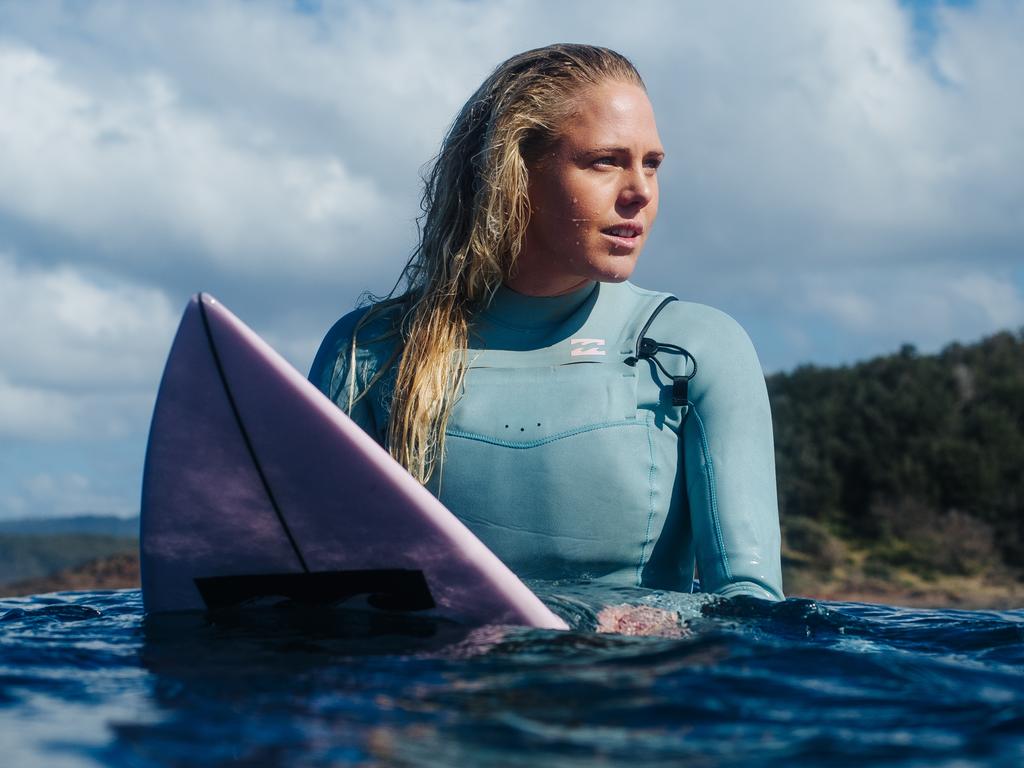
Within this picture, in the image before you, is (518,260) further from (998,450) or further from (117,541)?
(117,541)

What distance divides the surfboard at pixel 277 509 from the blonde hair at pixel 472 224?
0.47m

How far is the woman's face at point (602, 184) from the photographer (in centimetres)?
325

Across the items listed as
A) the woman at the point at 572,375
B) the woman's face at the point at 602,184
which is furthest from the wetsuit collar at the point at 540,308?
the woman's face at the point at 602,184

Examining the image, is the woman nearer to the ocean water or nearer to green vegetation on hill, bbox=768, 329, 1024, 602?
the ocean water

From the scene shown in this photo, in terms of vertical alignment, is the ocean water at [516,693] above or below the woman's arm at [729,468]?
below

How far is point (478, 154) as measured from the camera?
3.51 metres

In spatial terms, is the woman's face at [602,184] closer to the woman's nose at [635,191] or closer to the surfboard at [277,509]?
the woman's nose at [635,191]

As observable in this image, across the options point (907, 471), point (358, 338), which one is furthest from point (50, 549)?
point (358, 338)

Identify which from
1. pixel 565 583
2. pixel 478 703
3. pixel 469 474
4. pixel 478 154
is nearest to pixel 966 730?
pixel 478 703

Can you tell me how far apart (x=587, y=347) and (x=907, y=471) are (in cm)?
1596

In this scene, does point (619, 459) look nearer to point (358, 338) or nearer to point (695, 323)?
point (695, 323)

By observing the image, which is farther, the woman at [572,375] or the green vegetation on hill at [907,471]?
the green vegetation on hill at [907,471]

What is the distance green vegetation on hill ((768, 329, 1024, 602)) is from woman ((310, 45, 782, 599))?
13.1 meters

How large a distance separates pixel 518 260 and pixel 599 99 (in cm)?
54
